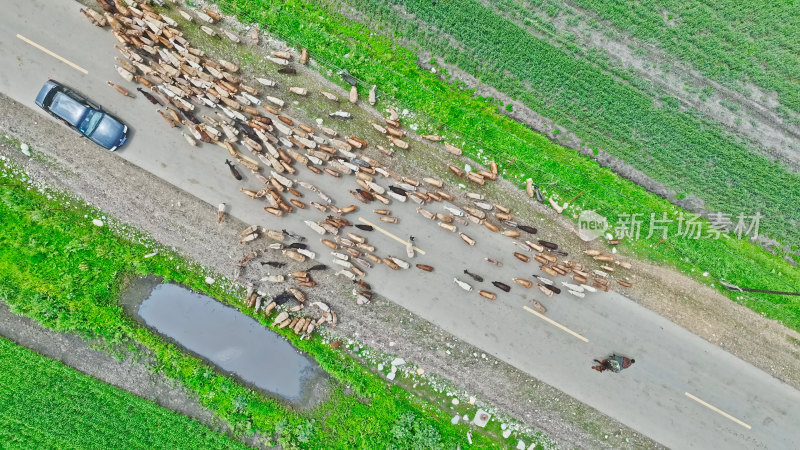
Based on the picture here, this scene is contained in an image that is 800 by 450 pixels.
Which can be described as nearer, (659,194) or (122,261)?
(122,261)

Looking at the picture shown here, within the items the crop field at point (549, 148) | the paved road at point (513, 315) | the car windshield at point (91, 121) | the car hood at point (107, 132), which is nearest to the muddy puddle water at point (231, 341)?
the paved road at point (513, 315)

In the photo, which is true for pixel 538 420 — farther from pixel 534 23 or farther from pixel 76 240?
pixel 76 240

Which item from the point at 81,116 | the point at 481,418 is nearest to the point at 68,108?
the point at 81,116

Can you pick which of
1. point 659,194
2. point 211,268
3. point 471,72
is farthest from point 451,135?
point 211,268

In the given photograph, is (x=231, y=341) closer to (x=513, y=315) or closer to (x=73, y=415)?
(x=73, y=415)

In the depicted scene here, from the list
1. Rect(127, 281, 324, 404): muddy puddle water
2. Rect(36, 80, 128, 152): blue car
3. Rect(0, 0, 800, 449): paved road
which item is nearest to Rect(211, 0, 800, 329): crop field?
Rect(0, 0, 800, 449): paved road

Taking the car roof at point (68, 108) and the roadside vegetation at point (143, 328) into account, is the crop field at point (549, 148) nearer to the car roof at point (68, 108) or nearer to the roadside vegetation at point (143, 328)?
the car roof at point (68, 108)
